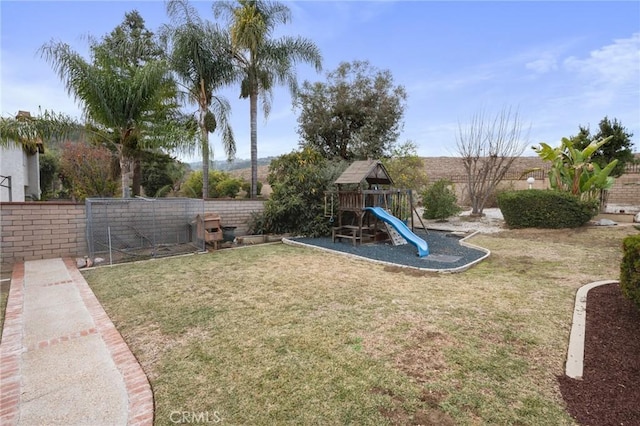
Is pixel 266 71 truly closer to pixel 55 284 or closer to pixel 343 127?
pixel 343 127

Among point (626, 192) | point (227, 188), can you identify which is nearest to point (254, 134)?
point (227, 188)

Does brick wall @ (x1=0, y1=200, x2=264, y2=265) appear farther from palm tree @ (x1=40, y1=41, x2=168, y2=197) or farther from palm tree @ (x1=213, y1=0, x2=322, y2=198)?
palm tree @ (x1=213, y1=0, x2=322, y2=198)

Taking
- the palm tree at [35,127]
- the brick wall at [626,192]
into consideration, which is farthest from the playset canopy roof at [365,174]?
the brick wall at [626,192]

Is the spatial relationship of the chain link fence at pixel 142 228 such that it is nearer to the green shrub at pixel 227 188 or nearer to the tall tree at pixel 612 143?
the green shrub at pixel 227 188

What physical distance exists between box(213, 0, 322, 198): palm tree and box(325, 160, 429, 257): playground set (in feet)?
14.9

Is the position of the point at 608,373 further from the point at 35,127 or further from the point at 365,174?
the point at 35,127

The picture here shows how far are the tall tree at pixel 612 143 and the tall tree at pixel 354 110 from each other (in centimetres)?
1082

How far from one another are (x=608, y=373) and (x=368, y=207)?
708cm

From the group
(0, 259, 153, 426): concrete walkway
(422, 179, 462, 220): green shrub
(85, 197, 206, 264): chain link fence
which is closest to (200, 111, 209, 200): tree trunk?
(85, 197, 206, 264): chain link fence

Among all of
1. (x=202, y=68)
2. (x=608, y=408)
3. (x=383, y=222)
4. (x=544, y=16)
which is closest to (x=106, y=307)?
(x=608, y=408)

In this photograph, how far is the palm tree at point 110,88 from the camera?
8.65 metres

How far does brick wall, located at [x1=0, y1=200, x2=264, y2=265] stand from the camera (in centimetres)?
696

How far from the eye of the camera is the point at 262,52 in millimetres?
12734

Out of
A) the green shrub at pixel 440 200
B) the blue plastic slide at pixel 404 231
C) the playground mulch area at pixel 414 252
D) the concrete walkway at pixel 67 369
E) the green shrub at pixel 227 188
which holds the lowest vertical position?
the concrete walkway at pixel 67 369
